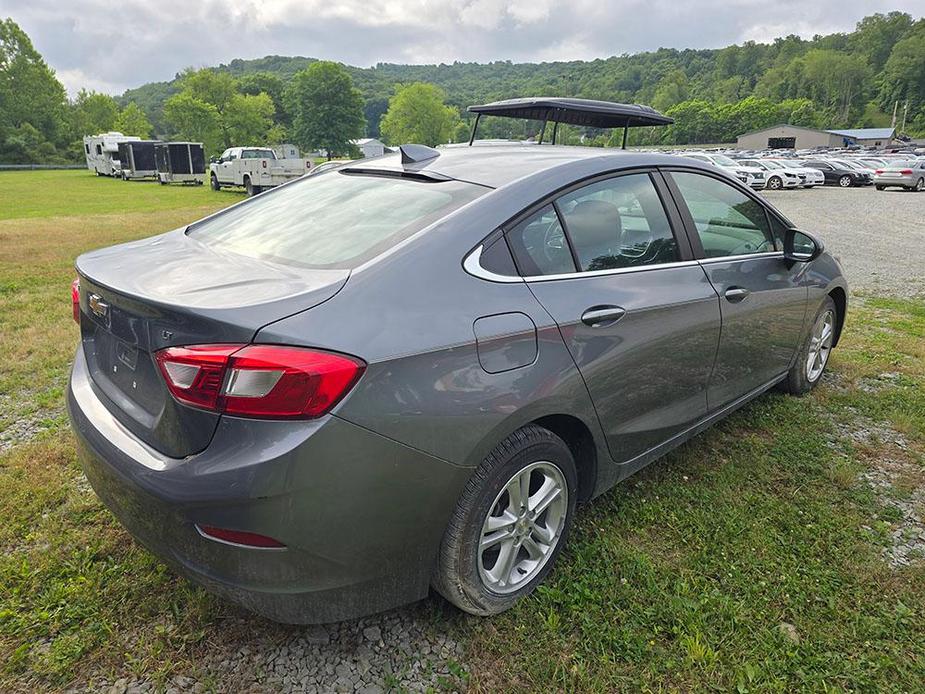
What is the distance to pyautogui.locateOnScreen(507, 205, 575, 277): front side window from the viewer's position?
2.26 m

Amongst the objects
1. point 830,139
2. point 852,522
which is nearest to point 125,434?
point 852,522

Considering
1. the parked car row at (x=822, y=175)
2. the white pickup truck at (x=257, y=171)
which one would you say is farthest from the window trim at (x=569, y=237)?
the parked car row at (x=822, y=175)

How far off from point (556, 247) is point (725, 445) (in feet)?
6.45

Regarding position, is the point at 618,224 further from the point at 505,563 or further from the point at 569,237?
the point at 505,563

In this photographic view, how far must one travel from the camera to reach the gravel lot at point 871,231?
29.3 ft

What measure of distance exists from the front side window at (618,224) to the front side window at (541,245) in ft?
0.23

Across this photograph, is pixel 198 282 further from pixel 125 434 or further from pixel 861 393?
pixel 861 393

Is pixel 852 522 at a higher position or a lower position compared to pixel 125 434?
lower

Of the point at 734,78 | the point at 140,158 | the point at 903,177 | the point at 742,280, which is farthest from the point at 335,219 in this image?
the point at 734,78

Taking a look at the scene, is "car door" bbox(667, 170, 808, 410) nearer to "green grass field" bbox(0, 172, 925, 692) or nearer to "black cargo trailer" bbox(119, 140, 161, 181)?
"green grass field" bbox(0, 172, 925, 692)

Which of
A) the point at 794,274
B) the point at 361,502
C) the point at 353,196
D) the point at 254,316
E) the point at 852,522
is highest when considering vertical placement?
the point at 353,196

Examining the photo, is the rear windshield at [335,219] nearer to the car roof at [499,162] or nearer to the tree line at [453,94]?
the car roof at [499,162]

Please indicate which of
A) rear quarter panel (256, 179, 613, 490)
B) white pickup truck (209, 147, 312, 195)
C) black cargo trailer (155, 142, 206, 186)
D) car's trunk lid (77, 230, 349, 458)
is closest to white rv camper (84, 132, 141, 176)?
black cargo trailer (155, 142, 206, 186)

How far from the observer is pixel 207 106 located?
224 ft
